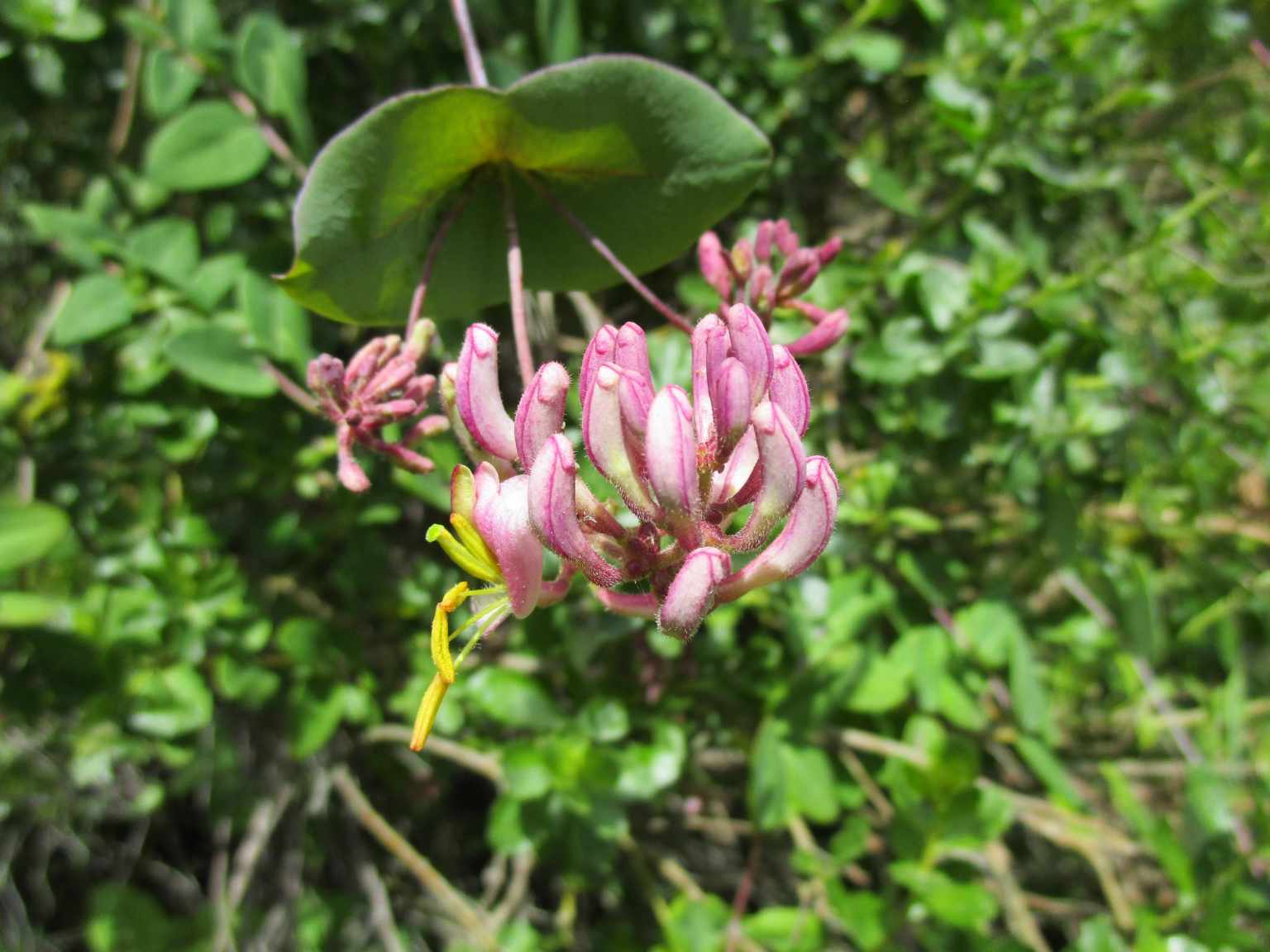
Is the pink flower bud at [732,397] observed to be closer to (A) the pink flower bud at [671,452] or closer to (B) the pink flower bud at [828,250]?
(A) the pink flower bud at [671,452]

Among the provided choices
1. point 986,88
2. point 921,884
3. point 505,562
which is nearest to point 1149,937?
point 921,884

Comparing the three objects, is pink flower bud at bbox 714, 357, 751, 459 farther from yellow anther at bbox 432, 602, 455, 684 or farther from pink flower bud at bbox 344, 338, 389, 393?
pink flower bud at bbox 344, 338, 389, 393

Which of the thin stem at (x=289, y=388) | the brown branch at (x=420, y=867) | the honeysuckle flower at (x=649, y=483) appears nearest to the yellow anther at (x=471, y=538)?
the honeysuckle flower at (x=649, y=483)

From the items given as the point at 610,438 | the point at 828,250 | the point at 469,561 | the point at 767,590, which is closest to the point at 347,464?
the point at 469,561

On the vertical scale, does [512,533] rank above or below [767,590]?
above

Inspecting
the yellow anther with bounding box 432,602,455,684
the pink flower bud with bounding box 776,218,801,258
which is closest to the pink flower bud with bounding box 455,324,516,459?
the yellow anther with bounding box 432,602,455,684

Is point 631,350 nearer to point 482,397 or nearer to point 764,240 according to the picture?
point 482,397
